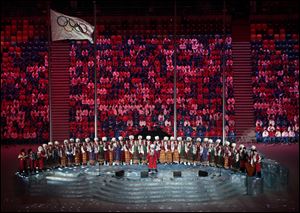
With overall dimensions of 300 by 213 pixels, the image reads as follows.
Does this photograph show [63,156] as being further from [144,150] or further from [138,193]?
[138,193]

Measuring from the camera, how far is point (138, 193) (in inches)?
489

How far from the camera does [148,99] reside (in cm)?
1994

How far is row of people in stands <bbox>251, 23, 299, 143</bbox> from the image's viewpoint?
65.2 ft

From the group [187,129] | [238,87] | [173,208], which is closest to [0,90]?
[187,129]

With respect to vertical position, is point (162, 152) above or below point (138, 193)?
above

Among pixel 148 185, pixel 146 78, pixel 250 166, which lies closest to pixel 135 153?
pixel 148 185

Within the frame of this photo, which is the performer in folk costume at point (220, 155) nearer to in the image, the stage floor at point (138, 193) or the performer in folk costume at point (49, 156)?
the stage floor at point (138, 193)

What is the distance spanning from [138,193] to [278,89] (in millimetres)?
9409

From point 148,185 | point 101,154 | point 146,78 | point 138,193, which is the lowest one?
point 138,193

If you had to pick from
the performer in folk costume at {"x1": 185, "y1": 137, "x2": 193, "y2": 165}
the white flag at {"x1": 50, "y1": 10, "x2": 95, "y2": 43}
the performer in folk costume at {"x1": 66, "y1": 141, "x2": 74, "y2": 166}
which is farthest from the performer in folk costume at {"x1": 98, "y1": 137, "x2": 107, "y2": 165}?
the white flag at {"x1": 50, "y1": 10, "x2": 95, "y2": 43}

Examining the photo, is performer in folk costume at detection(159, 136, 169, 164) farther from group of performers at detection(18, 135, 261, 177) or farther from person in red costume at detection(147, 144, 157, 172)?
person in red costume at detection(147, 144, 157, 172)

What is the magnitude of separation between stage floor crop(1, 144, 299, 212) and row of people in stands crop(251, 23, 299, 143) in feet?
19.8

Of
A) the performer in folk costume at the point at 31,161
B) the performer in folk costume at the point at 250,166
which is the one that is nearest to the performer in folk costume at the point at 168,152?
the performer in folk costume at the point at 250,166

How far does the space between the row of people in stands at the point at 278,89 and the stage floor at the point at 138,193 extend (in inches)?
238
